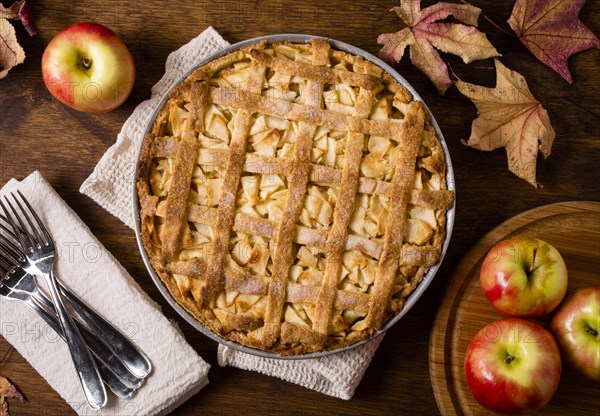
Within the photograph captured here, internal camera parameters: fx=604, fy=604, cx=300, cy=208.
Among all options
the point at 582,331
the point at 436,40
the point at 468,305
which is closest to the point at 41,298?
the point at 468,305

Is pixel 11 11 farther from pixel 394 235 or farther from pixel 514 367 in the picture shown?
pixel 514 367

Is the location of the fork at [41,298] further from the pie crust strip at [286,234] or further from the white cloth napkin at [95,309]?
the pie crust strip at [286,234]

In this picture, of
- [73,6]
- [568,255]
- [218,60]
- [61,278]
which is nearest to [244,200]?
[218,60]

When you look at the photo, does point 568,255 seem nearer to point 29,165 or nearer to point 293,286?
point 293,286

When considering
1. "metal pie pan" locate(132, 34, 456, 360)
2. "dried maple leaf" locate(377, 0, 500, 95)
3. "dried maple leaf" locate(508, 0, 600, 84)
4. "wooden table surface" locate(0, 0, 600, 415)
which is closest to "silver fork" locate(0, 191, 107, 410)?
"wooden table surface" locate(0, 0, 600, 415)

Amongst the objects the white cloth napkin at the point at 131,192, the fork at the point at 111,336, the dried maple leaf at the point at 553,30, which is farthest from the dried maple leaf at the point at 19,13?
the dried maple leaf at the point at 553,30

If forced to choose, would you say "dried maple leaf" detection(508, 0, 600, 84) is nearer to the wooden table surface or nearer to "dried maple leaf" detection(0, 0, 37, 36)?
the wooden table surface
